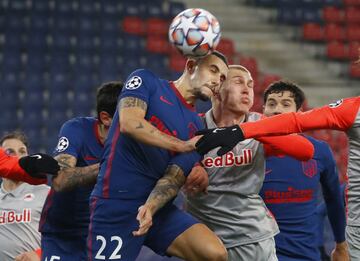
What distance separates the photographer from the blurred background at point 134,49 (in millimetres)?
12711

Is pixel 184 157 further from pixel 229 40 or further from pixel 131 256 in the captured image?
pixel 229 40

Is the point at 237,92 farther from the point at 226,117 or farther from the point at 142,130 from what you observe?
the point at 142,130

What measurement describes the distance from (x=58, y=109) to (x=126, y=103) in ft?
27.6

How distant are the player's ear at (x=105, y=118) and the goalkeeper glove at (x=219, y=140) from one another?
92 centimetres

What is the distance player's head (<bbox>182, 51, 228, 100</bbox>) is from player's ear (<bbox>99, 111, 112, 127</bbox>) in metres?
0.67

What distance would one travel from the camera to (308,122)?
14.2ft

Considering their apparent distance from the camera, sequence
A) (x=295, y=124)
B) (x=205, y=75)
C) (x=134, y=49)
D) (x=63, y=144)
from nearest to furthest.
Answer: (x=295, y=124) → (x=205, y=75) → (x=63, y=144) → (x=134, y=49)

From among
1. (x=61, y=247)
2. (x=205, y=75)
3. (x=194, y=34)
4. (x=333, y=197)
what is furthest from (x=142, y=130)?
(x=333, y=197)

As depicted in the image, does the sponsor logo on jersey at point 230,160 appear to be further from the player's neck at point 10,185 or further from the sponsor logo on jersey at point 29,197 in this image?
the player's neck at point 10,185

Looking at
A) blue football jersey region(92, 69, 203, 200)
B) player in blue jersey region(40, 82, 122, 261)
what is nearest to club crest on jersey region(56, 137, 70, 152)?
player in blue jersey region(40, 82, 122, 261)

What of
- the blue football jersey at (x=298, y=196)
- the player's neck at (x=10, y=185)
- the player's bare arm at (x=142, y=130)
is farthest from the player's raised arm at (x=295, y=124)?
the player's neck at (x=10, y=185)

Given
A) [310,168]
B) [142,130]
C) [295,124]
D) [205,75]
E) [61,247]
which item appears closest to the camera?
[142,130]

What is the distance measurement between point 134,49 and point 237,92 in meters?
9.21

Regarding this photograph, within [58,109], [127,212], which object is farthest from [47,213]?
[58,109]
